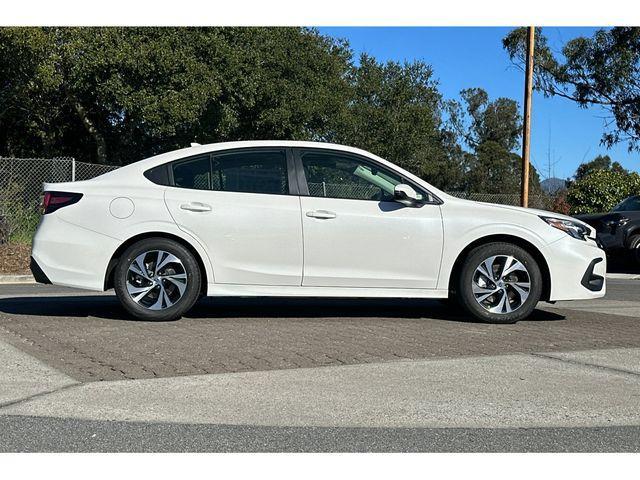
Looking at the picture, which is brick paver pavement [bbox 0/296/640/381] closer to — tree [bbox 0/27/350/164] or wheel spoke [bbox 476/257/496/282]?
wheel spoke [bbox 476/257/496/282]

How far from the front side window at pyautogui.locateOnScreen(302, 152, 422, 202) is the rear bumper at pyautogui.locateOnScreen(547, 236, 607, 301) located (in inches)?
65.5

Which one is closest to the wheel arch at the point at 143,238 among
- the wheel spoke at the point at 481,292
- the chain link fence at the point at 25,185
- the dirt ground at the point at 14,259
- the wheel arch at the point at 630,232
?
the wheel spoke at the point at 481,292

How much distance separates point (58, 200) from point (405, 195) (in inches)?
127

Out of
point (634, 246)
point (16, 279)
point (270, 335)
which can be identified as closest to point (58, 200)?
point (270, 335)

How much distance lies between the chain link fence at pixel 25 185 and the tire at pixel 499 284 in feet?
37.6

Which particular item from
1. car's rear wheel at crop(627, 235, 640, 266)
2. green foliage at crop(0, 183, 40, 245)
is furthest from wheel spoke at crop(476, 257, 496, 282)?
green foliage at crop(0, 183, 40, 245)

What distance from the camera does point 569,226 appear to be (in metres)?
7.63

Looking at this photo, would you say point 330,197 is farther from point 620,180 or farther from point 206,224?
point 620,180

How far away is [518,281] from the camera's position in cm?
746

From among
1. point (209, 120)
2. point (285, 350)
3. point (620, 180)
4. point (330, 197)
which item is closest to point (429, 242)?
point (330, 197)

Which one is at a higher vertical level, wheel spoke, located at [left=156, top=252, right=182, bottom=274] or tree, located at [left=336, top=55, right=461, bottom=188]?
tree, located at [left=336, top=55, right=461, bottom=188]

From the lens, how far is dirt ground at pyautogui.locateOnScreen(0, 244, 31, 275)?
1396 centimetres

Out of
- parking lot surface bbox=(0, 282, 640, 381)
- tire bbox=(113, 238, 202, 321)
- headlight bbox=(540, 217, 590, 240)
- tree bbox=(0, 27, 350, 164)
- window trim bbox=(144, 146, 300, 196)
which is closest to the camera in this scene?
parking lot surface bbox=(0, 282, 640, 381)
